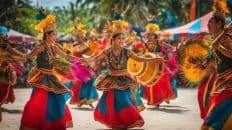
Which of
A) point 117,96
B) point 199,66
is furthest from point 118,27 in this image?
point 199,66

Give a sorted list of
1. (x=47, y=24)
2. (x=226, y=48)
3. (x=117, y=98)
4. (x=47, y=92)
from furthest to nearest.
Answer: (x=117, y=98)
(x=47, y=24)
(x=47, y=92)
(x=226, y=48)

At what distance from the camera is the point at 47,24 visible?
395 inches

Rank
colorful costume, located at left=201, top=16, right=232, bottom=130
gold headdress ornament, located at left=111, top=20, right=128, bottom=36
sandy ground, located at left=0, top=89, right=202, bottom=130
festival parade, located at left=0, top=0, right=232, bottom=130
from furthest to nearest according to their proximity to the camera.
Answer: sandy ground, located at left=0, top=89, right=202, bottom=130
gold headdress ornament, located at left=111, top=20, right=128, bottom=36
festival parade, located at left=0, top=0, right=232, bottom=130
colorful costume, located at left=201, top=16, right=232, bottom=130

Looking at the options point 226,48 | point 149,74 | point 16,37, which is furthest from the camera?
point 16,37

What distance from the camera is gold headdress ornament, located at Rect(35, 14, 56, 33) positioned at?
10023mm

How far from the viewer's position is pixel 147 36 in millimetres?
15219

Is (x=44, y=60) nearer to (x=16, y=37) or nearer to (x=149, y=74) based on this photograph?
(x=149, y=74)

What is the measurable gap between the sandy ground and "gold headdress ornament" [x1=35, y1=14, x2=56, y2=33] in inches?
75.8

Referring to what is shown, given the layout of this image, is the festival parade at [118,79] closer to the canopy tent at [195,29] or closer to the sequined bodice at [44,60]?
the sequined bodice at [44,60]

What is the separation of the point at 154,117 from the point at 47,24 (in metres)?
3.88

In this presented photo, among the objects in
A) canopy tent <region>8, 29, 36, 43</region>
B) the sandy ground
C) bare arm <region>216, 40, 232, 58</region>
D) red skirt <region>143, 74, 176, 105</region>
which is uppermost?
canopy tent <region>8, 29, 36, 43</region>

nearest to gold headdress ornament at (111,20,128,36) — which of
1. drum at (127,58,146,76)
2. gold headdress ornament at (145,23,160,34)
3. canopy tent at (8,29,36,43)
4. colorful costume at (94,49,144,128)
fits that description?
colorful costume at (94,49,144,128)

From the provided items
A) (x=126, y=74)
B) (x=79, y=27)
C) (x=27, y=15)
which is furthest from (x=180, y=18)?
(x=126, y=74)

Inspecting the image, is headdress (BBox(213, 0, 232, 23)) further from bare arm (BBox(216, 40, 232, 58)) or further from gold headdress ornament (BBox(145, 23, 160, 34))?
gold headdress ornament (BBox(145, 23, 160, 34))
